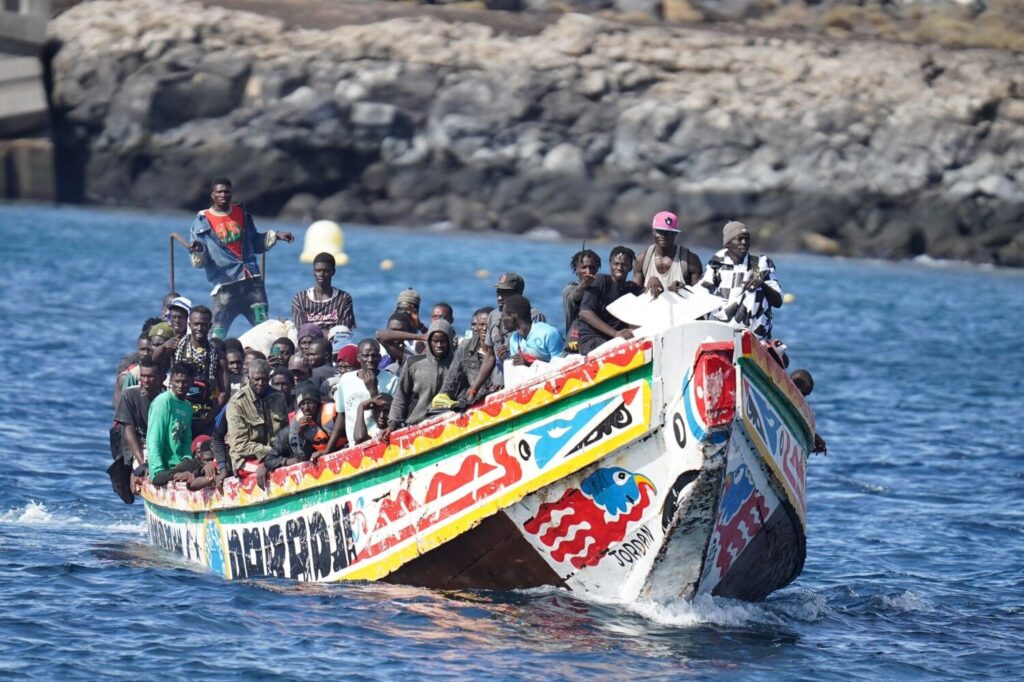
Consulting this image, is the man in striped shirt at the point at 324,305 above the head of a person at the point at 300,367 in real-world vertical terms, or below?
above

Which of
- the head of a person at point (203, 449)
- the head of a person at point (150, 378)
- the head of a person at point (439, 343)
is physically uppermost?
the head of a person at point (439, 343)

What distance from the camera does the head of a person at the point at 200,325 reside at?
16.3m

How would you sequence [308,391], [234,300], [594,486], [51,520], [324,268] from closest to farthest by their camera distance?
[594,486] → [308,391] → [324,268] → [51,520] → [234,300]

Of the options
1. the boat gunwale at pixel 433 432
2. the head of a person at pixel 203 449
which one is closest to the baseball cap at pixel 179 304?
the head of a person at pixel 203 449

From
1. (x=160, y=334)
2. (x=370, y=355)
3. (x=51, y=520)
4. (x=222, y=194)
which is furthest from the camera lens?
(x=222, y=194)

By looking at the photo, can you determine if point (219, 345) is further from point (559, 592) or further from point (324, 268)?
point (559, 592)

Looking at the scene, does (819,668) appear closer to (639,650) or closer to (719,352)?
(639,650)

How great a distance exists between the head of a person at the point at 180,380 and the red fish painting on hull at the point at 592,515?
13.6ft

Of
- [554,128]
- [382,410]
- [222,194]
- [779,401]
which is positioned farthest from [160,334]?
[554,128]

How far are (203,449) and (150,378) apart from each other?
46.2 inches

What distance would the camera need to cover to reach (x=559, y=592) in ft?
43.9

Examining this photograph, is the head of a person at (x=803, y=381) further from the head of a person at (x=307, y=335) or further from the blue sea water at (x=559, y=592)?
the head of a person at (x=307, y=335)

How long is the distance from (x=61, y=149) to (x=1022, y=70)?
3588 cm

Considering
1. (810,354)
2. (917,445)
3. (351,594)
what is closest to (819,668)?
(351,594)
